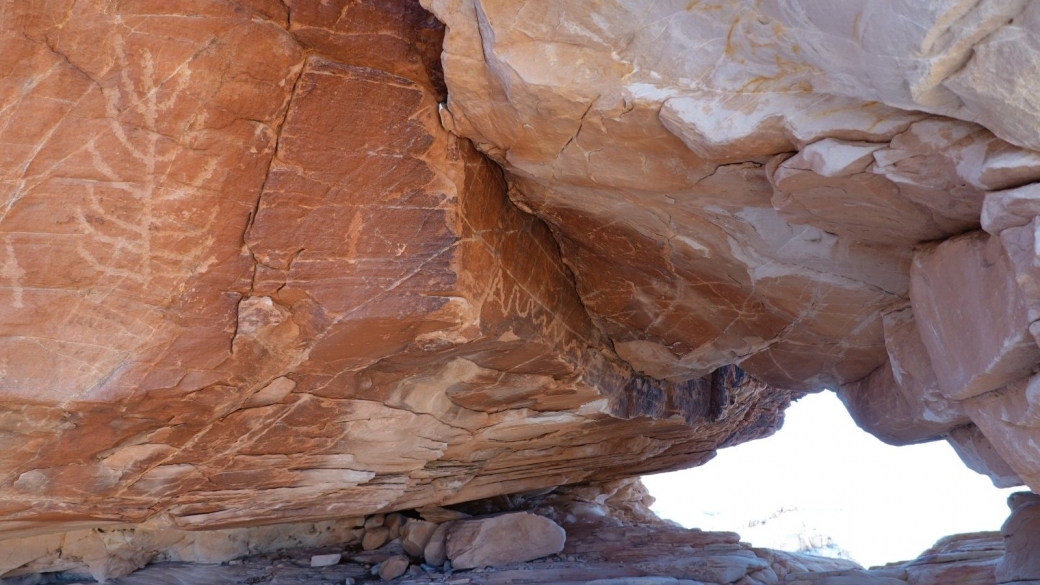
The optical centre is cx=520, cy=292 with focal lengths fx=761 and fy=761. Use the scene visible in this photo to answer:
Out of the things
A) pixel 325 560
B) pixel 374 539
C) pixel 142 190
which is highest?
pixel 142 190

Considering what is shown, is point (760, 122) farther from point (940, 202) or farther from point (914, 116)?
point (940, 202)

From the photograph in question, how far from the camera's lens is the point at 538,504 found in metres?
10.2

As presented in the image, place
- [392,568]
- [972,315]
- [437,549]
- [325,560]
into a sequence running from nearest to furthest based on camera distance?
[972,315] → [392,568] → [325,560] → [437,549]

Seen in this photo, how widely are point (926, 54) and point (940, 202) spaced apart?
1083 mm

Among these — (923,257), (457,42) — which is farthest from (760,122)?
(457,42)

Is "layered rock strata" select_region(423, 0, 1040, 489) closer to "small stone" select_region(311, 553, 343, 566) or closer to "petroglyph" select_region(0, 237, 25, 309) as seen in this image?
"petroglyph" select_region(0, 237, 25, 309)

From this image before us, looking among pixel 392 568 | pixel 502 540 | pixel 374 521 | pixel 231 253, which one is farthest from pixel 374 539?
pixel 231 253

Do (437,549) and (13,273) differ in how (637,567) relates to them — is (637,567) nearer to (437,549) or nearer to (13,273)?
(437,549)

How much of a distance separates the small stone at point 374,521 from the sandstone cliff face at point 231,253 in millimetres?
3140

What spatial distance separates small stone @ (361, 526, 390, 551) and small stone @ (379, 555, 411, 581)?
86 cm

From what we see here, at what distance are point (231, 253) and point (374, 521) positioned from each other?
5.38 meters

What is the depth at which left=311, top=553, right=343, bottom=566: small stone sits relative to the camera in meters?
7.46

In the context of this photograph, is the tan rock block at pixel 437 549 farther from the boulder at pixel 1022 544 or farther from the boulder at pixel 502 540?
the boulder at pixel 1022 544

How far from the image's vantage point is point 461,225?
4.41 metres
